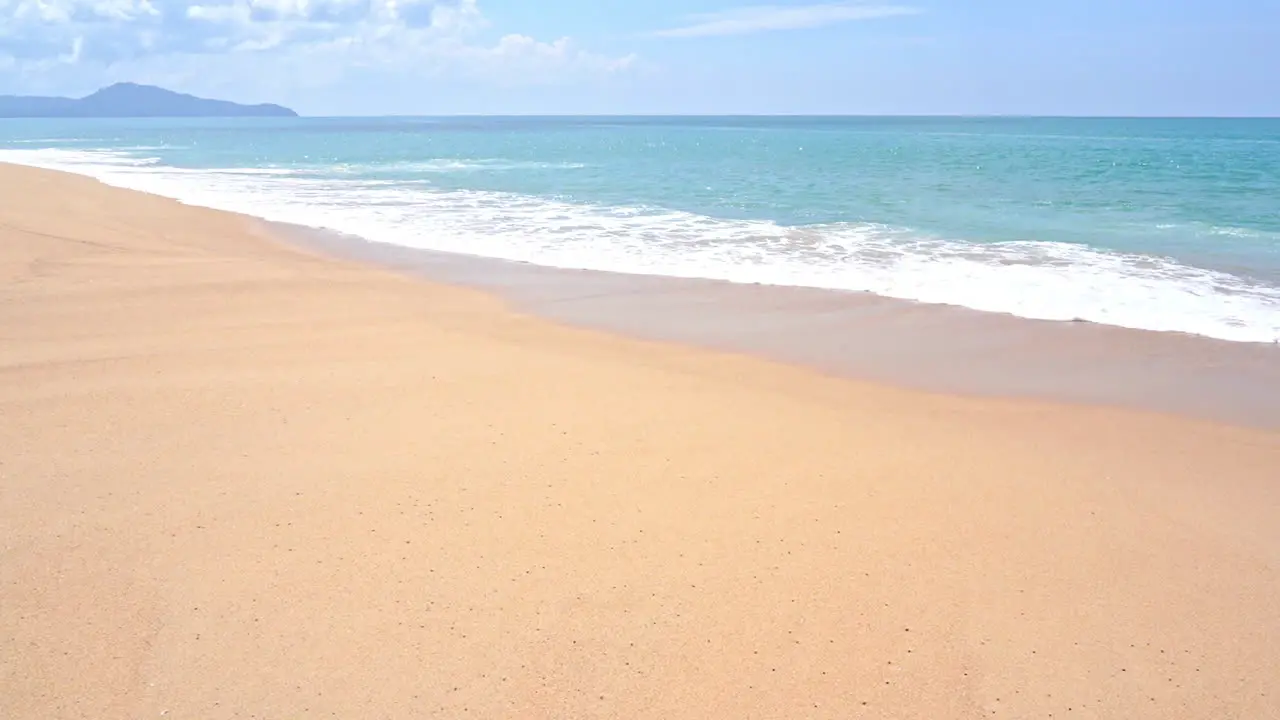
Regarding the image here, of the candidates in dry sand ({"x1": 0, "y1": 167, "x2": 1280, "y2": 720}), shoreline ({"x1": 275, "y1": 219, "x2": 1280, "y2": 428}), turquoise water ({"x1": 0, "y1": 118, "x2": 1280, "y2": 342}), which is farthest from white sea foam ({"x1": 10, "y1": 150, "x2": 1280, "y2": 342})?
dry sand ({"x1": 0, "y1": 167, "x2": 1280, "y2": 720})

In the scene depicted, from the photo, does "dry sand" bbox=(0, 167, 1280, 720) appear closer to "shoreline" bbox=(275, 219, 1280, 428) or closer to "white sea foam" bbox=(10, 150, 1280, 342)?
"shoreline" bbox=(275, 219, 1280, 428)

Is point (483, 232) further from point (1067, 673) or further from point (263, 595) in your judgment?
point (1067, 673)

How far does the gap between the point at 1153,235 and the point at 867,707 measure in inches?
600

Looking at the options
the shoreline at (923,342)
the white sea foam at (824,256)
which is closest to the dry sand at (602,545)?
the shoreline at (923,342)

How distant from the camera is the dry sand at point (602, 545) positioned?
323 cm

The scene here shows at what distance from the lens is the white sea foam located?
966 cm

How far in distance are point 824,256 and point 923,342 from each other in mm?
4884

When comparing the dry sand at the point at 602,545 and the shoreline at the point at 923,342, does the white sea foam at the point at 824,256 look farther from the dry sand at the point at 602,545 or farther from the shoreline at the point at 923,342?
the dry sand at the point at 602,545

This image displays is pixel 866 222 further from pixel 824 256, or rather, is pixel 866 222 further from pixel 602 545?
pixel 602 545

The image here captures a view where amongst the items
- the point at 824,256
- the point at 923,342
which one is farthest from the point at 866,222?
the point at 923,342

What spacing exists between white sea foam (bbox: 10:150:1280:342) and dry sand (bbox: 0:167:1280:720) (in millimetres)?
3843

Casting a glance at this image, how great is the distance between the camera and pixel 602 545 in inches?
163

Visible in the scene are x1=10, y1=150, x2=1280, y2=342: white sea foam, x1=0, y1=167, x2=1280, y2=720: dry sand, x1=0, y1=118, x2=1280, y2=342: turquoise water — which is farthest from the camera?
x1=0, y1=118, x2=1280, y2=342: turquoise water

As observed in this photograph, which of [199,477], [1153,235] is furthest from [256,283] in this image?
[1153,235]
